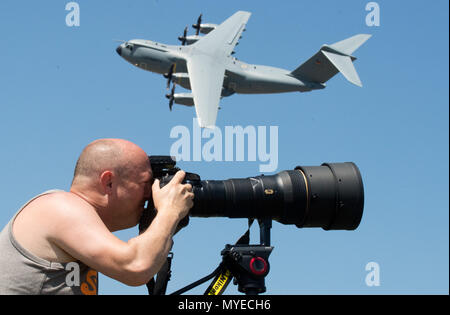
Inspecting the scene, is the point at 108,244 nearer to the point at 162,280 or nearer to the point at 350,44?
the point at 162,280

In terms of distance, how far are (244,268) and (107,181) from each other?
1.35 metres

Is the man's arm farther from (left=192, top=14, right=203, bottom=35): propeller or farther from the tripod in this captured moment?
(left=192, top=14, right=203, bottom=35): propeller

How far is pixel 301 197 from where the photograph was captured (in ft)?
13.3

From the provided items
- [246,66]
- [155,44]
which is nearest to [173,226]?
[155,44]

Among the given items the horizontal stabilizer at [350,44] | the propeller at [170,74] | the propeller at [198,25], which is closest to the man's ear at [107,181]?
the propeller at [170,74]

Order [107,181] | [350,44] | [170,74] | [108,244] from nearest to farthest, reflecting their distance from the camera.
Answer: [108,244] → [107,181] → [170,74] → [350,44]

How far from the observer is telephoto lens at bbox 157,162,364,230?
3.96 meters

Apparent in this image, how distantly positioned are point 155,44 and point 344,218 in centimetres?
3731

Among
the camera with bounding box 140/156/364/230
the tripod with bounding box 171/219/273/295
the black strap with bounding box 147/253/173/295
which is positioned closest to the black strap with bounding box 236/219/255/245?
the tripod with bounding box 171/219/273/295

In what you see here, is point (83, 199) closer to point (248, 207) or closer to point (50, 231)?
point (50, 231)

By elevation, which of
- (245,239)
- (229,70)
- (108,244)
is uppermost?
(229,70)

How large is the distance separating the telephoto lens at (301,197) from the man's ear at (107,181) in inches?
38.8

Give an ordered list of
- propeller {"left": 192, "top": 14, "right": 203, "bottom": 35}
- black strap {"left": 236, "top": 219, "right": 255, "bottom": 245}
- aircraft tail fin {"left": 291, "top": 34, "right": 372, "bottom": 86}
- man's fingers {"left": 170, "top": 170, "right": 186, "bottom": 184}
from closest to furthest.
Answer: man's fingers {"left": 170, "top": 170, "right": 186, "bottom": 184}, black strap {"left": 236, "top": 219, "right": 255, "bottom": 245}, aircraft tail fin {"left": 291, "top": 34, "right": 372, "bottom": 86}, propeller {"left": 192, "top": 14, "right": 203, "bottom": 35}

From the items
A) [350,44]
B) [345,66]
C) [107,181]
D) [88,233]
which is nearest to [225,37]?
[345,66]
